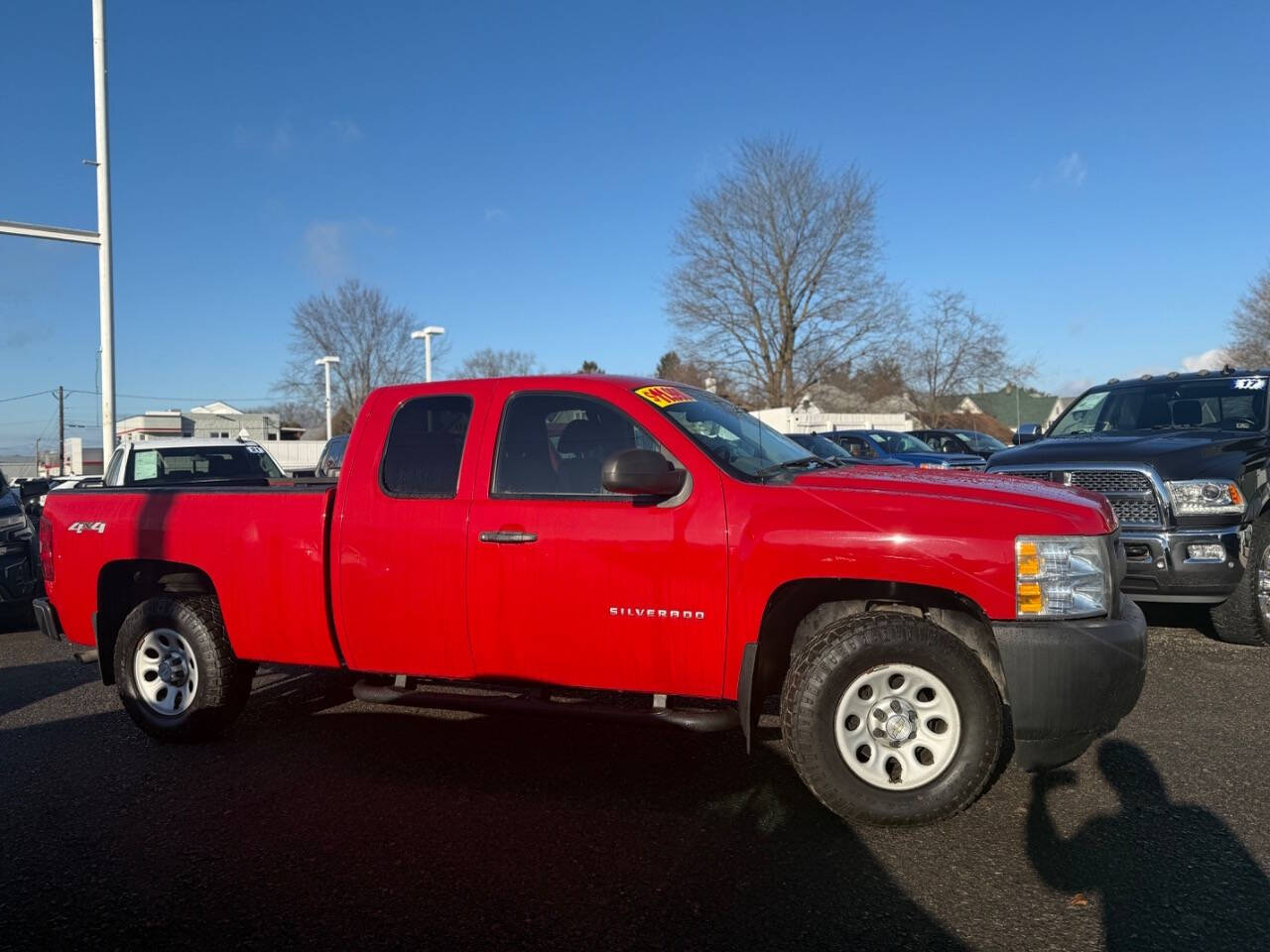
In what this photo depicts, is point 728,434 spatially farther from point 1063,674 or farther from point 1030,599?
point 1063,674

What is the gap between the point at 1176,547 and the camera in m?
6.00

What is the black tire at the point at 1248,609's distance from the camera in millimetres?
6328

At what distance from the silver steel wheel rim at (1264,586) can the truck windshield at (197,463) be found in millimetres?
9563

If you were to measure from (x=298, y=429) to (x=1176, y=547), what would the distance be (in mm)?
48861

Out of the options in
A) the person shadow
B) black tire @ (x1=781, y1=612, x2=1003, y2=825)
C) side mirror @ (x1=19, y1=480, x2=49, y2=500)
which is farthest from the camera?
side mirror @ (x1=19, y1=480, x2=49, y2=500)

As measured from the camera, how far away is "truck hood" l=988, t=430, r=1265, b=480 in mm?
6191

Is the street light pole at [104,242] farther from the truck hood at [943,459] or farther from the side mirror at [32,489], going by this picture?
the truck hood at [943,459]

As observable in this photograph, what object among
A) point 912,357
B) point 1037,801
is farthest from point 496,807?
point 912,357

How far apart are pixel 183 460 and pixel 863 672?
970 centimetres

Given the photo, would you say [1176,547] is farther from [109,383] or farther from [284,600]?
[109,383]

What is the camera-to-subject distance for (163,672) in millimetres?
5066

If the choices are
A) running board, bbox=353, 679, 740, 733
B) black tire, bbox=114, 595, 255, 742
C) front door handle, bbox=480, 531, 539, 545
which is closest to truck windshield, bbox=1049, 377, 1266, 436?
running board, bbox=353, 679, 740, 733

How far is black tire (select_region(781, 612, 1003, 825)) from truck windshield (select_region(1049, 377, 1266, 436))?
4710mm

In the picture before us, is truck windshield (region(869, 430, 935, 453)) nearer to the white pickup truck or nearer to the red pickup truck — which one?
the white pickup truck
